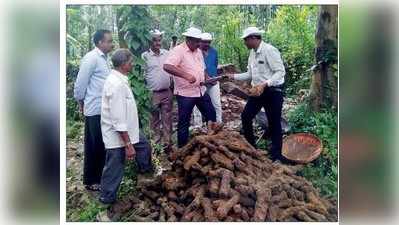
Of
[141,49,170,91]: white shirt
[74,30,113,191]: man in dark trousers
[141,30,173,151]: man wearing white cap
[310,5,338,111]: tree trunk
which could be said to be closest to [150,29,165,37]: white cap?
[141,30,173,151]: man wearing white cap

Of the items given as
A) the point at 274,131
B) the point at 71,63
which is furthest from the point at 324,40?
the point at 71,63

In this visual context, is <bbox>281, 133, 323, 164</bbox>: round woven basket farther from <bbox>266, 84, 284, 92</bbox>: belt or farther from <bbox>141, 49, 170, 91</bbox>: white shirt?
<bbox>141, 49, 170, 91</bbox>: white shirt

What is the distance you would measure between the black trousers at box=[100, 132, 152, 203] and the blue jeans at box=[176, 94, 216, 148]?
0.43 m

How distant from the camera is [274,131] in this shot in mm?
7453

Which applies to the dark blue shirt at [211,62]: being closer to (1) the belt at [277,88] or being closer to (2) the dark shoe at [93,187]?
(1) the belt at [277,88]

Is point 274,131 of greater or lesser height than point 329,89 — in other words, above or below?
below

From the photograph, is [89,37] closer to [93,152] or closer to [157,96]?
[157,96]

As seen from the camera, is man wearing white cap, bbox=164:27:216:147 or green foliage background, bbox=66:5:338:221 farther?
man wearing white cap, bbox=164:27:216:147

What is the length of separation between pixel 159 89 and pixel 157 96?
0.26 feet

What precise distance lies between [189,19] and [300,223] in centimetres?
248

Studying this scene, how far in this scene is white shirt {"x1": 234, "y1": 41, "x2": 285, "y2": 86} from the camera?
7.36 meters

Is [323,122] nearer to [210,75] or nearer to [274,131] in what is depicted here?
[274,131]

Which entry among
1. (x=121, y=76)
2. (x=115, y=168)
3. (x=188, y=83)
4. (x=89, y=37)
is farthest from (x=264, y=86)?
(x=89, y=37)

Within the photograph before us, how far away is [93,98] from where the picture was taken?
723 cm
